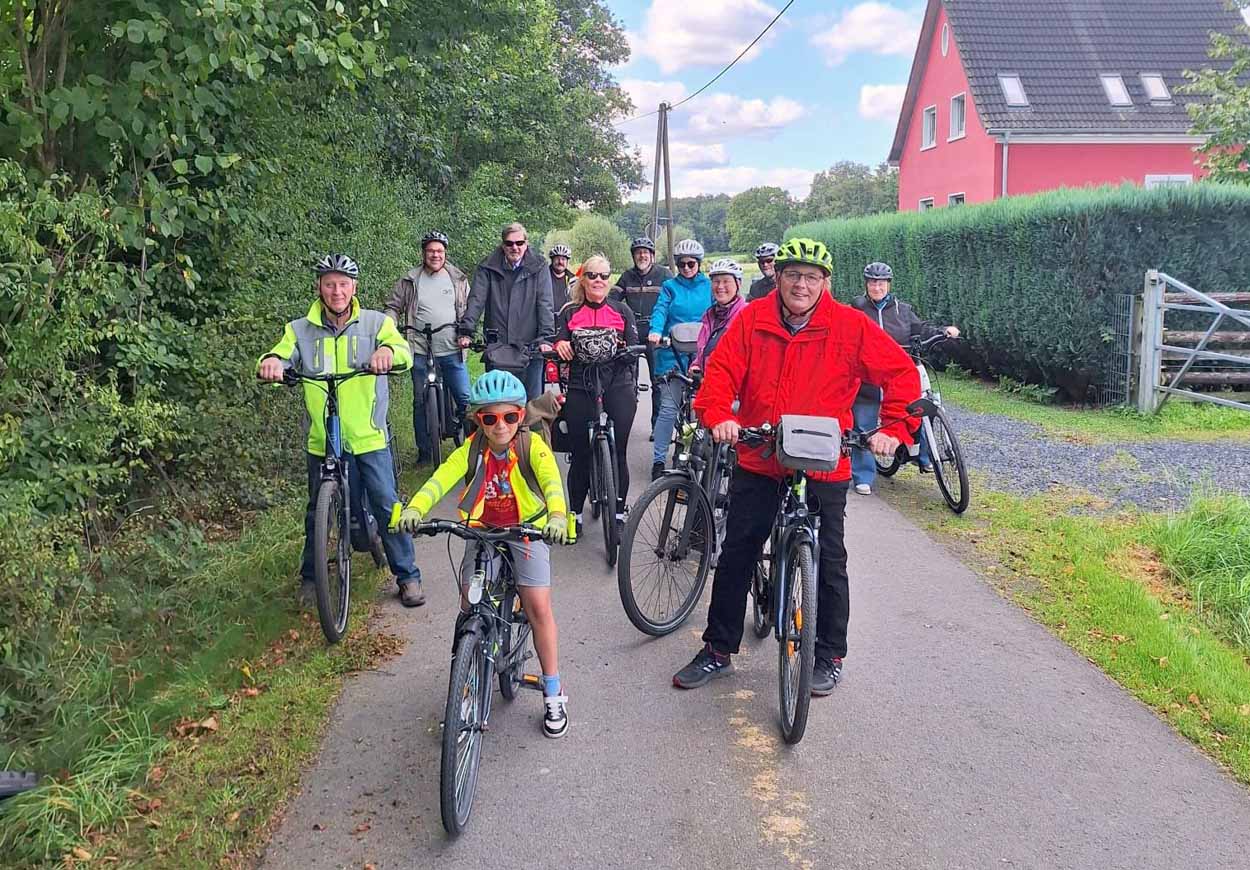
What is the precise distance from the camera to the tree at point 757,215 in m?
78.6

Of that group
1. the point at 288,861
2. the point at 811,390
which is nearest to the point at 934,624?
the point at 811,390

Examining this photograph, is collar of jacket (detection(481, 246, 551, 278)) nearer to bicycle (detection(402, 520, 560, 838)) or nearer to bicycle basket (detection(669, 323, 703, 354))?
bicycle basket (detection(669, 323, 703, 354))

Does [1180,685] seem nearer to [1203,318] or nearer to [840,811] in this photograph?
[840,811]

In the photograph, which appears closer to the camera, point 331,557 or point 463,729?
point 463,729

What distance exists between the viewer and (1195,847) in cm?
361

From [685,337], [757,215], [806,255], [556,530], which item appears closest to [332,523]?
[556,530]

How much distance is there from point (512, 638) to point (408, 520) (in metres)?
0.95

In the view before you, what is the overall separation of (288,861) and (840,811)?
200cm

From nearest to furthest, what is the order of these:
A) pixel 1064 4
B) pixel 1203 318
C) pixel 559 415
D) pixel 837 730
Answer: pixel 837 730 → pixel 559 415 → pixel 1203 318 → pixel 1064 4

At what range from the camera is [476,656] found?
392 cm

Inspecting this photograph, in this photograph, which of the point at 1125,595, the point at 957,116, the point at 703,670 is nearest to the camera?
the point at 703,670

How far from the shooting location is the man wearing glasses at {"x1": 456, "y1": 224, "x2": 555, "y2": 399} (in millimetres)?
8484

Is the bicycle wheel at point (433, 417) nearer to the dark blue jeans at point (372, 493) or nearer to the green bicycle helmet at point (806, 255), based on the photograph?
the dark blue jeans at point (372, 493)

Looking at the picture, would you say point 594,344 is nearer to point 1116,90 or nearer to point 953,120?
point 953,120
